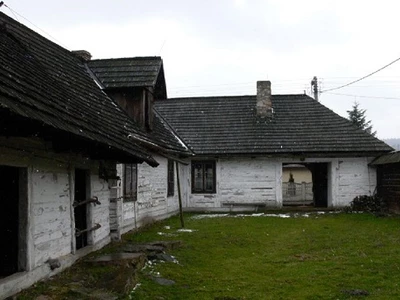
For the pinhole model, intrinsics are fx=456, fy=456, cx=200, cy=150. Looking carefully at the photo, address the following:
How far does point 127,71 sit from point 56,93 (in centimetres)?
668

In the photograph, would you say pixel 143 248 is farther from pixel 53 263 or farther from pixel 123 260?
pixel 53 263

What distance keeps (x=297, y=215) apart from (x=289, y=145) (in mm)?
3414

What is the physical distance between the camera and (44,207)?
277 inches

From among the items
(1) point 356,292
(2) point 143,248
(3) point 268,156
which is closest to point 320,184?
(3) point 268,156

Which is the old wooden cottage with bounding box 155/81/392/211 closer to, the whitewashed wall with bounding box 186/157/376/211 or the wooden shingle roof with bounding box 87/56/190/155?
the whitewashed wall with bounding box 186/157/376/211

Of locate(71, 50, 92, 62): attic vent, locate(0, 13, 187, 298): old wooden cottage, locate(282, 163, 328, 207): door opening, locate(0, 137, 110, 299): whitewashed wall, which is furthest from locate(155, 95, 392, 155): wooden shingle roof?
locate(0, 137, 110, 299): whitewashed wall

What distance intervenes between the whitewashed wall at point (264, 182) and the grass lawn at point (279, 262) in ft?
15.6

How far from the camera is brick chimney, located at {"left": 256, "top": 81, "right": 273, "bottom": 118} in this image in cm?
2212

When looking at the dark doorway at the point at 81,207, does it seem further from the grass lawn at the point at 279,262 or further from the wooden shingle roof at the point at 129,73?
the wooden shingle roof at the point at 129,73

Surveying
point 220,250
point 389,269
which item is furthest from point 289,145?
point 389,269

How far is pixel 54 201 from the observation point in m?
7.43

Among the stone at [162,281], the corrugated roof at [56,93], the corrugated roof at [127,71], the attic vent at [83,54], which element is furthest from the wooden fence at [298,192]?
the stone at [162,281]

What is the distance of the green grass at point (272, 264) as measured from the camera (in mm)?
6758

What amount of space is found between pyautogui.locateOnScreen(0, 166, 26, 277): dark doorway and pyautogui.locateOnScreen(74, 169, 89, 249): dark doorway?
2497 millimetres
